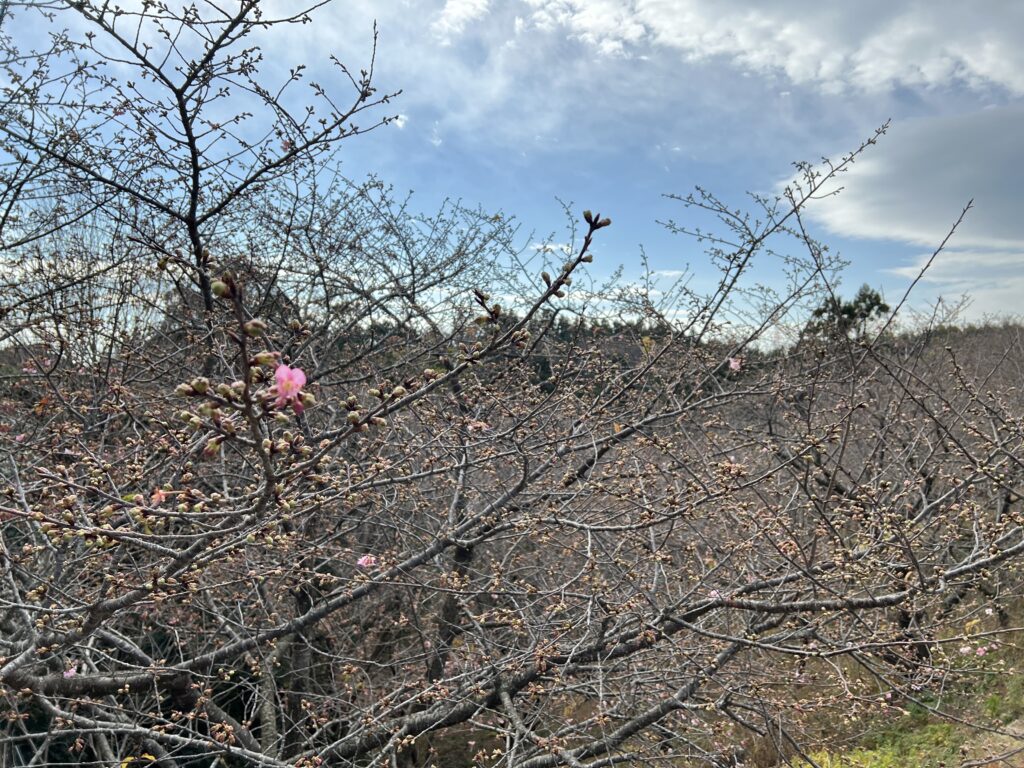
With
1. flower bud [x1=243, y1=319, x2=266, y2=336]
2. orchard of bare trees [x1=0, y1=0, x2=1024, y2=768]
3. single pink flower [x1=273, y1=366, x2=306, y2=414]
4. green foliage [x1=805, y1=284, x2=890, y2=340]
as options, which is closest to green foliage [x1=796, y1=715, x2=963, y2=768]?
orchard of bare trees [x1=0, y1=0, x2=1024, y2=768]

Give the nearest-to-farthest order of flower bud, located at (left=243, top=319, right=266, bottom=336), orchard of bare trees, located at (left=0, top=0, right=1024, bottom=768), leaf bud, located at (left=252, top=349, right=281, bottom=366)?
flower bud, located at (left=243, top=319, right=266, bottom=336), leaf bud, located at (left=252, top=349, right=281, bottom=366), orchard of bare trees, located at (left=0, top=0, right=1024, bottom=768)

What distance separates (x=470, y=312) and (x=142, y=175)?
2602mm

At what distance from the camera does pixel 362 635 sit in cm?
564

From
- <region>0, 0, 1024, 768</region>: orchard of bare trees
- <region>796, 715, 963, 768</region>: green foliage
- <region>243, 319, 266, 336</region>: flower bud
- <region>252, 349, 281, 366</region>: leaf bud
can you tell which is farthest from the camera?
<region>796, 715, 963, 768</region>: green foliage

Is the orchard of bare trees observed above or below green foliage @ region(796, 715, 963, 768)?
above

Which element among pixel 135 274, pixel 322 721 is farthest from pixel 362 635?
pixel 135 274

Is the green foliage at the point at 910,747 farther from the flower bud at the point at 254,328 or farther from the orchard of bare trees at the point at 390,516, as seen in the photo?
the flower bud at the point at 254,328

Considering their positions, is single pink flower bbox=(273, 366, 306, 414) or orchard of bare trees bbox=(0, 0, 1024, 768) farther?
orchard of bare trees bbox=(0, 0, 1024, 768)

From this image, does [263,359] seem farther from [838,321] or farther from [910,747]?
[910,747]

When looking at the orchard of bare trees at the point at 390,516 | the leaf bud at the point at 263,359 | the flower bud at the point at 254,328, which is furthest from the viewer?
the orchard of bare trees at the point at 390,516

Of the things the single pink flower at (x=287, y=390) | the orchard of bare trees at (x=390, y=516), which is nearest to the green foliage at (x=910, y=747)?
the orchard of bare trees at (x=390, y=516)

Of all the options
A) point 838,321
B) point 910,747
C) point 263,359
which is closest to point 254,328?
point 263,359

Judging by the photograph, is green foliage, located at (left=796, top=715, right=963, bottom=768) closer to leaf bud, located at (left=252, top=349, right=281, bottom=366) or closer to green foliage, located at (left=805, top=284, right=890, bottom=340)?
green foliage, located at (left=805, top=284, right=890, bottom=340)

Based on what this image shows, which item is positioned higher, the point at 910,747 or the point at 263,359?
the point at 263,359
